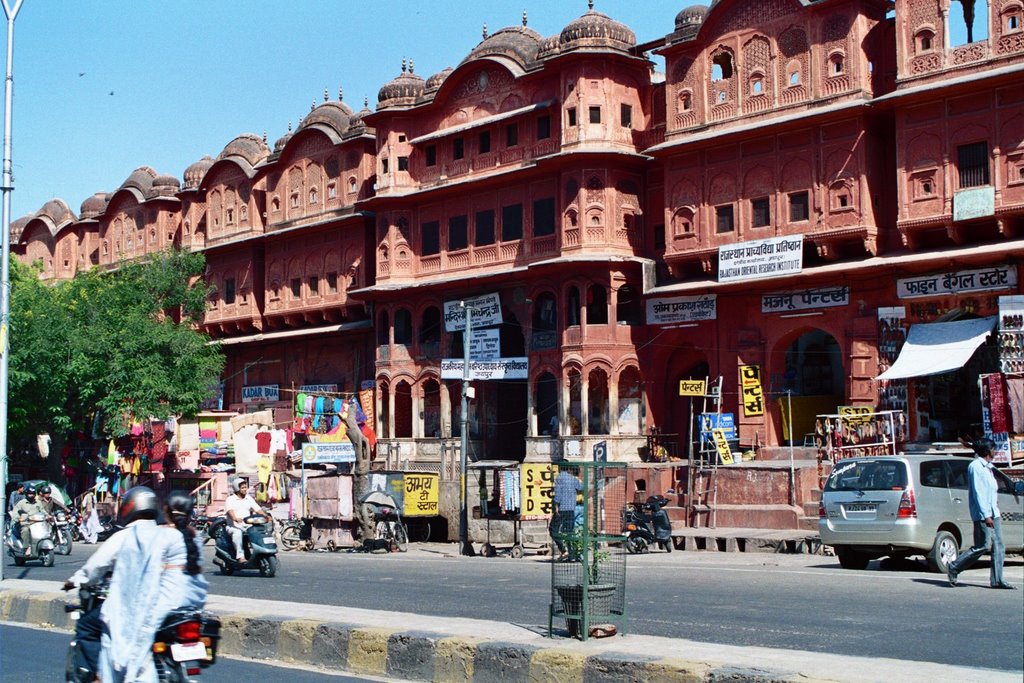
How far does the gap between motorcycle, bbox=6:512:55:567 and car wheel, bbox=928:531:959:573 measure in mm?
15259

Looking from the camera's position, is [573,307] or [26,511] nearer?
[26,511]

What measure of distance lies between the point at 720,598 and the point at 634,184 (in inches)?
915

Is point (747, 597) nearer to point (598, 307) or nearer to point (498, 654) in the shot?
point (498, 654)

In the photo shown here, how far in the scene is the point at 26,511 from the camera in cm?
2291

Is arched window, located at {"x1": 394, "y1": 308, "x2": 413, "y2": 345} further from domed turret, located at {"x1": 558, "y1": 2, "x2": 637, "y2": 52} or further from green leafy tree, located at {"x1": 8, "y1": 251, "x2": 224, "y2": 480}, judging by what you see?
domed turret, located at {"x1": 558, "y1": 2, "x2": 637, "y2": 52}

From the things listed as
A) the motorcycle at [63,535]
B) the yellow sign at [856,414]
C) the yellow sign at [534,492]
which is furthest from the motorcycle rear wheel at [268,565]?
the yellow sign at [856,414]

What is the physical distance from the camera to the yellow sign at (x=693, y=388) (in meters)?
32.0

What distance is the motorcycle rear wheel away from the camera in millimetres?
19297

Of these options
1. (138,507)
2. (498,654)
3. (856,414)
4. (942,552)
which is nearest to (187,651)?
(138,507)

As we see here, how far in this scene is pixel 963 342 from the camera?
27484mm

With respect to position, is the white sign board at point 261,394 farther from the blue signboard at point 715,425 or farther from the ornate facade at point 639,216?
the blue signboard at point 715,425

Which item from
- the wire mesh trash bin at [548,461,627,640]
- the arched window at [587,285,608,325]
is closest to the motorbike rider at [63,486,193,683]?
the wire mesh trash bin at [548,461,627,640]

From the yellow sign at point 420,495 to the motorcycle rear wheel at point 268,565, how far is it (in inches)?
397

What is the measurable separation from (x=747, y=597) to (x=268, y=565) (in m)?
8.34
